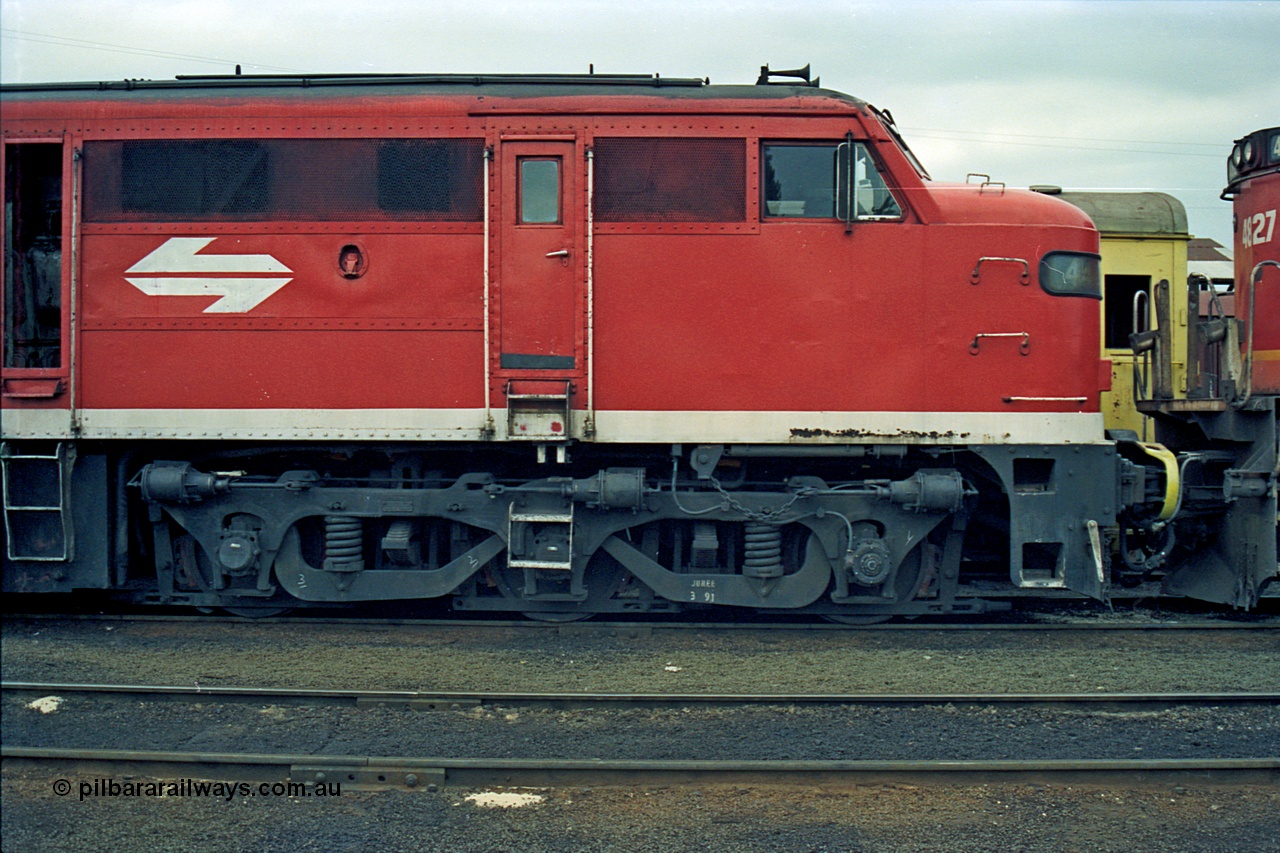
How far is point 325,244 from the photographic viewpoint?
712 centimetres

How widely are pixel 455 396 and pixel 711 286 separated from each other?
206 centimetres

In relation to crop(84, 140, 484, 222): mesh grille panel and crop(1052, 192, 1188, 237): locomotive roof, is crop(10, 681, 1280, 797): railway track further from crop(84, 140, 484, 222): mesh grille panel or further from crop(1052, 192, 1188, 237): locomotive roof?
crop(1052, 192, 1188, 237): locomotive roof

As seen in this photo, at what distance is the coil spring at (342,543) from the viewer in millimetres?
7234

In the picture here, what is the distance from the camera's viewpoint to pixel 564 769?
472 cm

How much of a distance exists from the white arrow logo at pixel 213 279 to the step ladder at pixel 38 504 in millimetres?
1549

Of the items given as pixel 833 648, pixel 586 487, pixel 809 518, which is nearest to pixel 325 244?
pixel 586 487

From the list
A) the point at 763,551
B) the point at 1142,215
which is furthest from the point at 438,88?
the point at 1142,215

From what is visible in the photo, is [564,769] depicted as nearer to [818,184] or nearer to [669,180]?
[669,180]

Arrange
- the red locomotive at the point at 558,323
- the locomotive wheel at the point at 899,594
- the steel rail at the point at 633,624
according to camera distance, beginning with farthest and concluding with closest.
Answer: the locomotive wheel at the point at 899,594 → the steel rail at the point at 633,624 → the red locomotive at the point at 558,323

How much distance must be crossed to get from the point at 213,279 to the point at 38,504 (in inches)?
86.4

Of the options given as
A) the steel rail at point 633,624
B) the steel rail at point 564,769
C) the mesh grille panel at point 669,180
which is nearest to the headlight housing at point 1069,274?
the mesh grille panel at point 669,180

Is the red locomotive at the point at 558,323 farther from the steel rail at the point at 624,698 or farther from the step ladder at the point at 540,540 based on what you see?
the steel rail at the point at 624,698

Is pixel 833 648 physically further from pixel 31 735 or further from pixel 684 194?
pixel 31 735

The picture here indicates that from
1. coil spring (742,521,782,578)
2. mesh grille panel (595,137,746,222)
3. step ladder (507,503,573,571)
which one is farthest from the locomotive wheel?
mesh grille panel (595,137,746,222)
